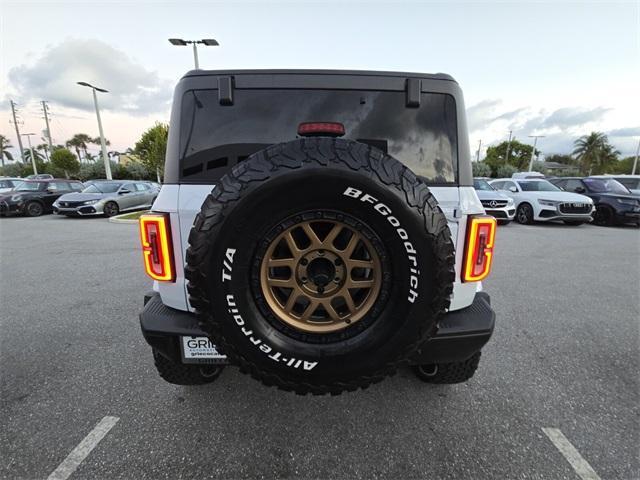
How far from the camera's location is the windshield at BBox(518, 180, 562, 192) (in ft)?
36.3

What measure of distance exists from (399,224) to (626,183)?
55.1ft

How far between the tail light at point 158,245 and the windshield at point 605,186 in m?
14.5

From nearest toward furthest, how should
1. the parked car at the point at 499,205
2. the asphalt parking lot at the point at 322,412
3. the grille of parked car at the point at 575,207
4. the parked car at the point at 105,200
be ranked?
1. the asphalt parking lot at the point at 322,412
2. the grille of parked car at the point at 575,207
3. the parked car at the point at 499,205
4. the parked car at the point at 105,200

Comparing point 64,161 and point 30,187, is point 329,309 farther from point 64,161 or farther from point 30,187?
point 64,161

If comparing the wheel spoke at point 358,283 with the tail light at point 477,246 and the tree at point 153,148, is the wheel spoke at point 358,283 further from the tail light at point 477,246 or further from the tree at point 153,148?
the tree at point 153,148

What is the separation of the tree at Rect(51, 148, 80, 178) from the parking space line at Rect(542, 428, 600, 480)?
5736 cm

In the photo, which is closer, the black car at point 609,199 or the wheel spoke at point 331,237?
the wheel spoke at point 331,237

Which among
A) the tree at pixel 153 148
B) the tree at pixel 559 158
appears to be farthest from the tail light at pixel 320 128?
the tree at pixel 559 158

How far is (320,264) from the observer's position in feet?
5.29

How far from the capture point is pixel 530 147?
2990 inches

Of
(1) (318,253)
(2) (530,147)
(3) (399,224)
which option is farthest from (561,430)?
(2) (530,147)

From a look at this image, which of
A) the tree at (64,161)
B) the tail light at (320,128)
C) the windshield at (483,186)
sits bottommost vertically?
the windshield at (483,186)

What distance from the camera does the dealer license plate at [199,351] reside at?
1.76 metres

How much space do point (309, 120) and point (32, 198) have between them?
52.5ft
